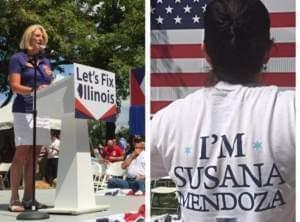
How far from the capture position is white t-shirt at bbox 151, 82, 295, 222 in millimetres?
2799

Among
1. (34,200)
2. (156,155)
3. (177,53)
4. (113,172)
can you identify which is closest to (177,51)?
(177,53)

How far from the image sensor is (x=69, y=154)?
6.27 metres

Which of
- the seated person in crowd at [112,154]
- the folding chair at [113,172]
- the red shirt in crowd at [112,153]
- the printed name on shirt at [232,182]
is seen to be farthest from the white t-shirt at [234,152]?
the red shirt in crowd at [112,153]

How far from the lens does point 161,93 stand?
9.73 feet

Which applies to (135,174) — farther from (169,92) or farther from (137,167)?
(169,92)

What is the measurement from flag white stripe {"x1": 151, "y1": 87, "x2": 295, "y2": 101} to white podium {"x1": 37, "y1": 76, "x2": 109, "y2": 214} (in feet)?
9.98

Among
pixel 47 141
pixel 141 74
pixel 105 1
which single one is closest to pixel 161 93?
pixel 141 74

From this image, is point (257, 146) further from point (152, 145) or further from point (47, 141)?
point (47, 141)

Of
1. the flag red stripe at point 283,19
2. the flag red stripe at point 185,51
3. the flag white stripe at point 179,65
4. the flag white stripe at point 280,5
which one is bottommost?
the flag white stripe at point 179,65

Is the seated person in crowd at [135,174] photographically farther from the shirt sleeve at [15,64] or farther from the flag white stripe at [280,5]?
the flag white stripe at [280,5]

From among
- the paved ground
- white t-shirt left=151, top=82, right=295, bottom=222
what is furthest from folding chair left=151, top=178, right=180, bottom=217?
the paved ground

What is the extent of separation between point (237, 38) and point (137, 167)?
8165mm

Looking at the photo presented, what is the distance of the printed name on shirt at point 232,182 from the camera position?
9.21 feet

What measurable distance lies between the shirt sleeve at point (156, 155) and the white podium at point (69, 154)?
303 centimetres
